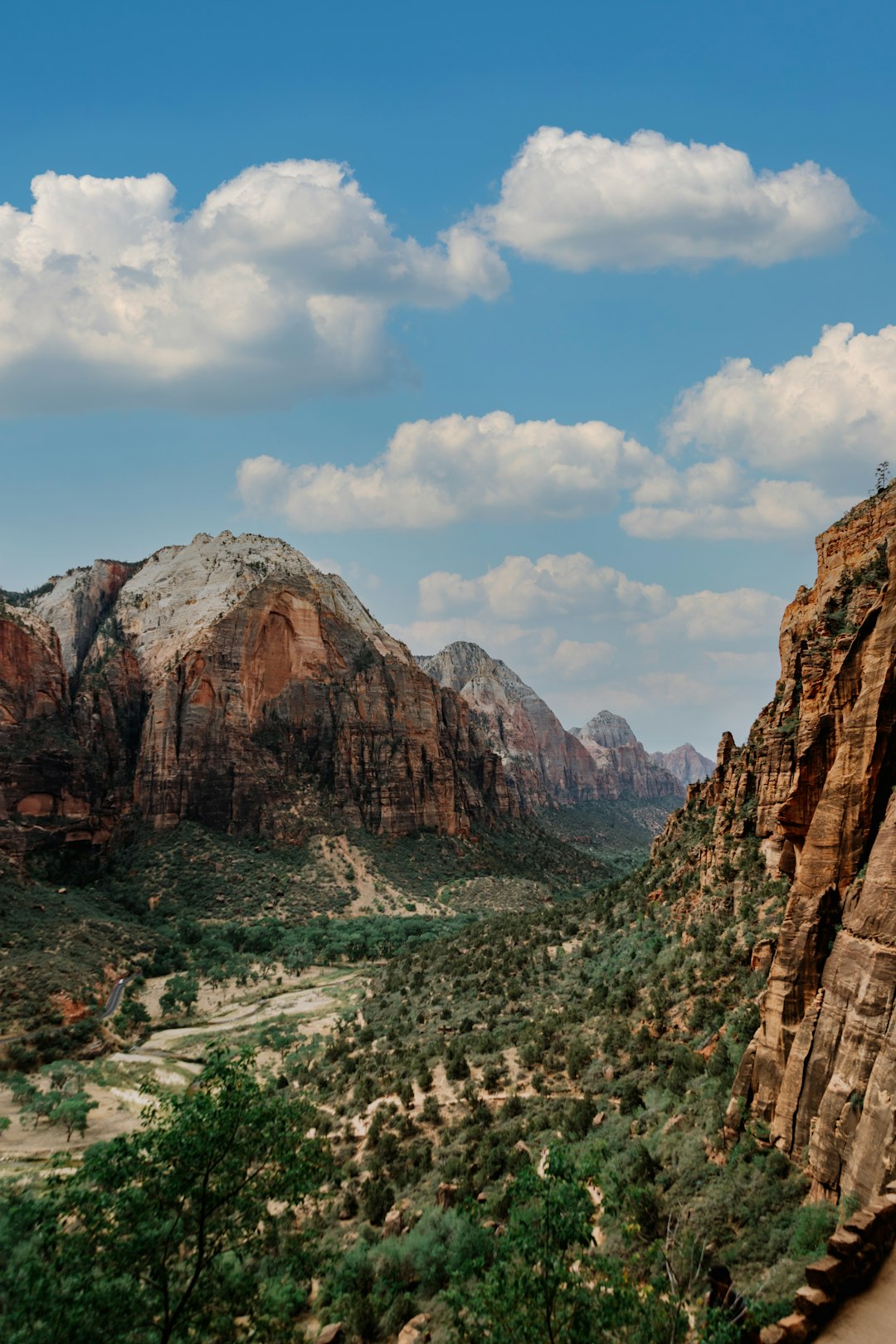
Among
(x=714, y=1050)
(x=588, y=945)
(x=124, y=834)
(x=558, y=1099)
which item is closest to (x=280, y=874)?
(x=124, y=834)

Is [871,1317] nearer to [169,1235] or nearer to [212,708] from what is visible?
[169,1235]

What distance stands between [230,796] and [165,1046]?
2047 inches

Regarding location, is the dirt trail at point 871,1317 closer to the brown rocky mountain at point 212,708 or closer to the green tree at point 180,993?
the green tree at point 180,993

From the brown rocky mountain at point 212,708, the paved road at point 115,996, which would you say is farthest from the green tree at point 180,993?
the brown rocky mountain at point 212,708

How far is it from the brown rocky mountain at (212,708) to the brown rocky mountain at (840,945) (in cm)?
8428

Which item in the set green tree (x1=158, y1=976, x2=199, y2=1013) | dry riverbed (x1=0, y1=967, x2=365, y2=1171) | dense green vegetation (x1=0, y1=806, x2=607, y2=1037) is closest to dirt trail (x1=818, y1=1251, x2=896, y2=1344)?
dry riverbed (x1=0, y1=967, x2=365, y2=1171)

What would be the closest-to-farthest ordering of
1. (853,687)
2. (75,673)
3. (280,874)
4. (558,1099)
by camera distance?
(853,687)
(558,1099)
(280,874)
(75,673)

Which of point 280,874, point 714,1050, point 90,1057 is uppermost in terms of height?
point 714,1050

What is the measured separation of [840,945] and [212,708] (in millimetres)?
98811

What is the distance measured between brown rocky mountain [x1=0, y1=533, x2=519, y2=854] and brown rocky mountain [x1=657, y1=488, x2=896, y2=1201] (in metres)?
84.3

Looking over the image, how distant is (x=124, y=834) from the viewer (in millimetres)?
98812

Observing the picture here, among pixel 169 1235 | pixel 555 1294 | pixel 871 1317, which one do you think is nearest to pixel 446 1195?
pixel 169 1235

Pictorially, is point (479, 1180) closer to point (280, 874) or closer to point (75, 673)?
point (280, 874)

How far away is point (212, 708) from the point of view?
106500 millimetres
